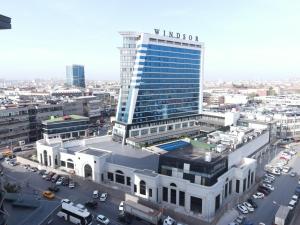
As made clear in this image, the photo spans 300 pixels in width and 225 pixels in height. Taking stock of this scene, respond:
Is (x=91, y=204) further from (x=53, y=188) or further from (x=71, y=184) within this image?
(x=53, y=188)

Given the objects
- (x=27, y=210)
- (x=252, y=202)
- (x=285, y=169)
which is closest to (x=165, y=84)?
(x=285, y=169)

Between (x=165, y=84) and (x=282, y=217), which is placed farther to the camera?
(x=165, y=84)

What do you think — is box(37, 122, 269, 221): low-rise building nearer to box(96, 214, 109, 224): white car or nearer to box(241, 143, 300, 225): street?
box(241, 143, 300, 225): street

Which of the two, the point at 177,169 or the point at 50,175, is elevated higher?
the point at 177,169

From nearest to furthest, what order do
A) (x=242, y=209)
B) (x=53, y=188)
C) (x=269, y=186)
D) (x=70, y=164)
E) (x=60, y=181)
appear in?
1. (x=242, y=209)
2. (x=53, y=188)
3. (x=269, y=186)
4. (x=60, y=181)
5. (x=70, y=164)

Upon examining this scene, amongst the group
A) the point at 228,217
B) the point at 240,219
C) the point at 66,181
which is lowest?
the point at 240,219

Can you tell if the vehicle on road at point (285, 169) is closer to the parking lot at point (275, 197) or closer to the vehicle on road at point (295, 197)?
the parking lot at point (275, 197)

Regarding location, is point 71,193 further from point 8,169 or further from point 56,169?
point 8,169
